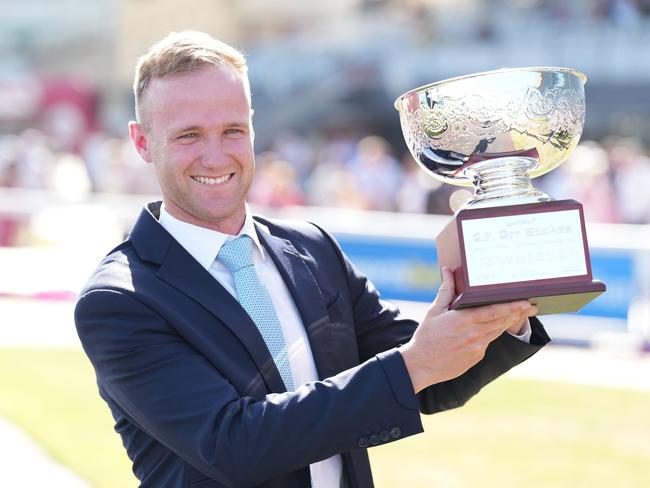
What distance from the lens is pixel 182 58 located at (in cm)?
246

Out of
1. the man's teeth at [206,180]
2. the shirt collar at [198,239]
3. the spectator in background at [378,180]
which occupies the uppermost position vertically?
the man's teeth at [206,180]

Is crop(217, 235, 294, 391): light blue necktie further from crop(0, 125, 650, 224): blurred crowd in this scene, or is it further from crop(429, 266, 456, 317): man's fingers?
crop(0, 125, 650, 224): blurred crowd

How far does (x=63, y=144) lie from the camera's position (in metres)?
22.8

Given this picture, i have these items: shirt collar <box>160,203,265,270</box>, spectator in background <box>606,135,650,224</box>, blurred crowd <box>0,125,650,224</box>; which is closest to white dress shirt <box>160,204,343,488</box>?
shirt collar <box>160,203,265,270</box>

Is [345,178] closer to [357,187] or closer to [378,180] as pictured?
[357,187]

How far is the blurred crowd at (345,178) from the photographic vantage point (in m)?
11.3

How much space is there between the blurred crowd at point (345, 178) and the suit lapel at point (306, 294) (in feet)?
27.0

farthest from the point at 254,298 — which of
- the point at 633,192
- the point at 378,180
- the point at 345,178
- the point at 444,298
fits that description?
the point at 378,180

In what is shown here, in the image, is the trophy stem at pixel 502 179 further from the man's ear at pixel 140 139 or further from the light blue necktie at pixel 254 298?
the man's ear at pixel 140 139

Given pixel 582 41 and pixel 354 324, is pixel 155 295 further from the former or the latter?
pixel 582 41

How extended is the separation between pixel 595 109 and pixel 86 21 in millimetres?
18355

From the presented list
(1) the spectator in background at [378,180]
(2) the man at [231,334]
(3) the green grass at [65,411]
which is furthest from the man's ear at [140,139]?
(1) the spectator in background at [378,180]

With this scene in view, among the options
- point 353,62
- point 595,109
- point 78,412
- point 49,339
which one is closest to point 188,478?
point 78,412

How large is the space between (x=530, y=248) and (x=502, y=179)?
0.30 metres
